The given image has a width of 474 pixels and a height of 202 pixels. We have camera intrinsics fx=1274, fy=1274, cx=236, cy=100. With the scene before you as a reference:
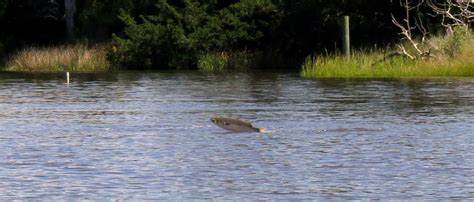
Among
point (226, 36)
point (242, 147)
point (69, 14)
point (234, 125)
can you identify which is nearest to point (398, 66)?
point (226, 36)

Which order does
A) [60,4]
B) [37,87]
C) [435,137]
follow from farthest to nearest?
[60,4], [37,87], [435,137]

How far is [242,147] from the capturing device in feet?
58.2

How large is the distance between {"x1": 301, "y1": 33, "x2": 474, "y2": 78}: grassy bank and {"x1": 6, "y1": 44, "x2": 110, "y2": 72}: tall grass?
18062 mm

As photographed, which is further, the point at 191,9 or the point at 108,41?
the point at 108,41

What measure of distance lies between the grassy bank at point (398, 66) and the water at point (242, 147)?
7296 millimetres

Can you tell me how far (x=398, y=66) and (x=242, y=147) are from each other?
2423cm

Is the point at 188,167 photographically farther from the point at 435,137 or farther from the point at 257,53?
the point at 257,53

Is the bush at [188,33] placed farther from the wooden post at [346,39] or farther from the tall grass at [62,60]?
the wooden post at [346,39]

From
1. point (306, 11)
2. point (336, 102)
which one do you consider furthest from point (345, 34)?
point (336, 102)

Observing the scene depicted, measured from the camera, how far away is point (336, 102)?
28.2 metres

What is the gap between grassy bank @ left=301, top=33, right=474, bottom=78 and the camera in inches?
1554

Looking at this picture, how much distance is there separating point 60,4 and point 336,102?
5216cm

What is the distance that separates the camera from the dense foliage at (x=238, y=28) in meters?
57.2

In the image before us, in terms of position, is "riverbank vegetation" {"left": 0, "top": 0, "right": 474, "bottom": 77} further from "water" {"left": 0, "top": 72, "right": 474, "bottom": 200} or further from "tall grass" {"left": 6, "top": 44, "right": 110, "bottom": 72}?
"water" {"left": 0, "top": 72, "right": 474, "bottom": 200}
